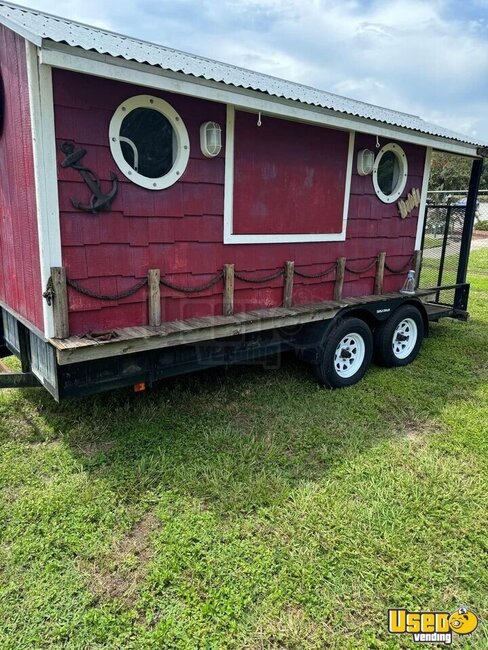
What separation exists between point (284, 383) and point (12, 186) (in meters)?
2.84

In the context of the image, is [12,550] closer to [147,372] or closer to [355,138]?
[147,372]

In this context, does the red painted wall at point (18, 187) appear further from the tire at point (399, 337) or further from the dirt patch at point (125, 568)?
the tire at point (399, 337)

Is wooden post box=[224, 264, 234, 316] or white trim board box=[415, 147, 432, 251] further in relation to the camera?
white trim board box=[415, 147, 432, 251]

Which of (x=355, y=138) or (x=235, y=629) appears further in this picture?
(x=355, y=138)

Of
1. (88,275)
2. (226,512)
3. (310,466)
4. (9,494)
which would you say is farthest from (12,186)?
(310,466)

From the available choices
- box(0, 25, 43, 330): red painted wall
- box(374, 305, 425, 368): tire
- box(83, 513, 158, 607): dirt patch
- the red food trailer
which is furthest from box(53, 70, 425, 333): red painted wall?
box(83, 513, 158, 607): dirt patch

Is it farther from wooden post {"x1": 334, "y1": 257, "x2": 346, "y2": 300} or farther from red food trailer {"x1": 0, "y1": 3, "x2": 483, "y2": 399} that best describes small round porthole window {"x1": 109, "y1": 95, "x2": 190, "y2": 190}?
wooden post {"x1": 334, "y1": 257, "x2": 346, "y2": 300}

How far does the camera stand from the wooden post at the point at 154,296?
3279 millimetres

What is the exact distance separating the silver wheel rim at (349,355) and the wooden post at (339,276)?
0.42m

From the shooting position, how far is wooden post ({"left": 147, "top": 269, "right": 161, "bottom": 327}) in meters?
3.28

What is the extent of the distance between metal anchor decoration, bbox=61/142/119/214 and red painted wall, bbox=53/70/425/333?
0.12 feet

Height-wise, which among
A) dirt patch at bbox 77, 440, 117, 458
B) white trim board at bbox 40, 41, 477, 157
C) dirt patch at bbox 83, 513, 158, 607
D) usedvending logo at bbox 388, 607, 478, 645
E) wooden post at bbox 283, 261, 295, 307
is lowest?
usedvending logo at bbox 388, 607, 478, 645

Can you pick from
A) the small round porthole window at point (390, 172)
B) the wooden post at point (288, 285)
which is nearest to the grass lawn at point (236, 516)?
the wooden post at point (288, 285)

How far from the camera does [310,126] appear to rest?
3.99 metres
